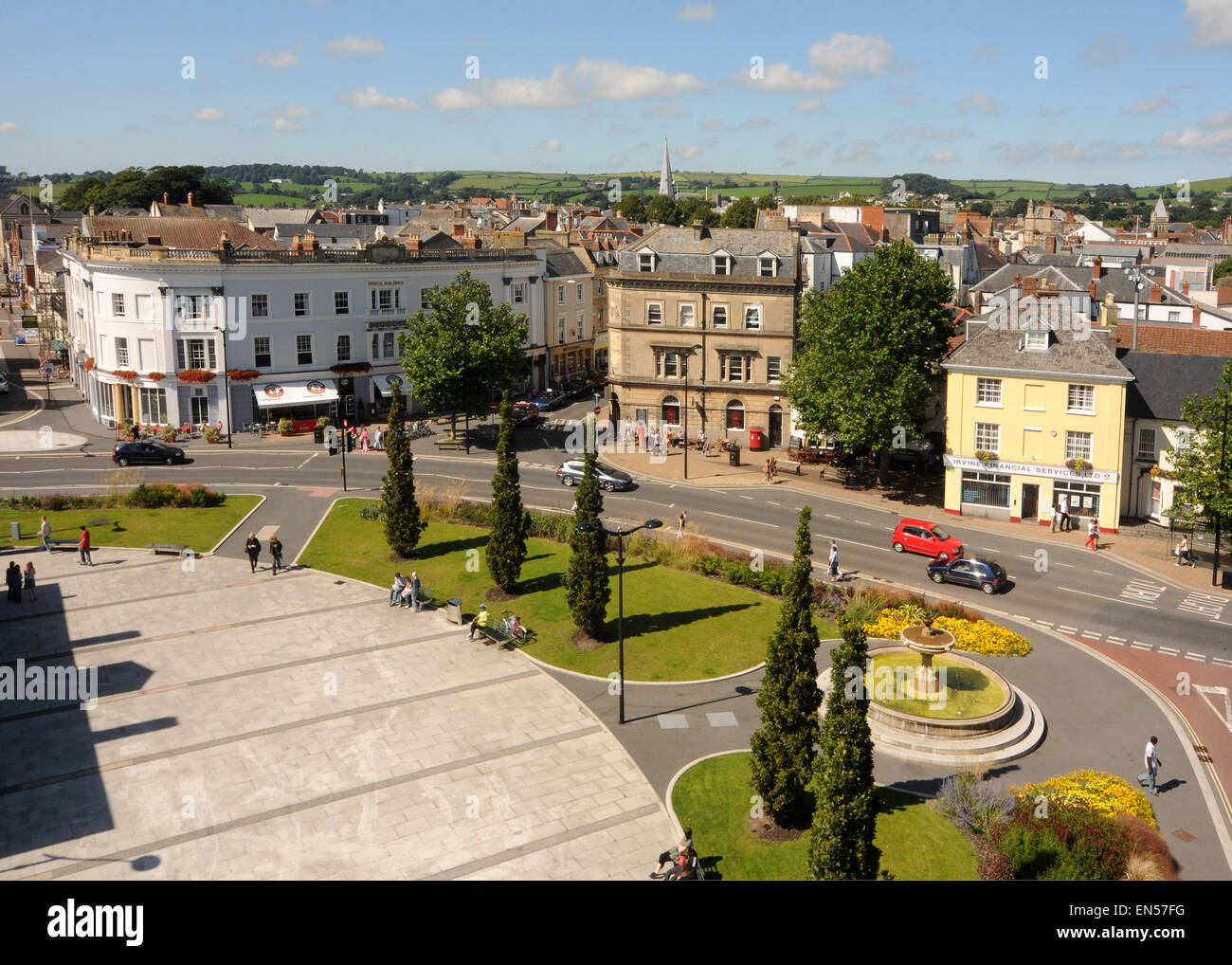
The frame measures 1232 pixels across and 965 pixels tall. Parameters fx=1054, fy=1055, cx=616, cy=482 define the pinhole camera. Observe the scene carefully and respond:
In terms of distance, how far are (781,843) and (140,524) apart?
119 ft

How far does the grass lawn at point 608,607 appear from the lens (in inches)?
1352

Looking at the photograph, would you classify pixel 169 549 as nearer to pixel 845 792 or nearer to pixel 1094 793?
pixel 845 792

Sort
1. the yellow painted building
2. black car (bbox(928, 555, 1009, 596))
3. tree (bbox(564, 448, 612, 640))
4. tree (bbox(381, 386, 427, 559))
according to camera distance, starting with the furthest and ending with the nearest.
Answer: the yellow painted building < tree (bbox(381, 386, 427, 559)) < black car (bbox(928, 555, 1009, 596)) < tree (bbox(564, 448, 612, 640))

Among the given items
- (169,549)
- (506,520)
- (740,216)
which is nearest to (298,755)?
(506,520)

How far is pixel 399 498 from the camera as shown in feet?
141

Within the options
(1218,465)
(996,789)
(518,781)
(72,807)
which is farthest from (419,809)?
(1218,465)

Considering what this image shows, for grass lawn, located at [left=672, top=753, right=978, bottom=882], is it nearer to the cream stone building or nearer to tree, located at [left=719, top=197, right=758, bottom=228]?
the cream stone building

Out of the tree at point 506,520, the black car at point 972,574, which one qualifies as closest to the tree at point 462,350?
the tree at point 506,520

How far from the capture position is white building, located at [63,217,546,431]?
65.9 m

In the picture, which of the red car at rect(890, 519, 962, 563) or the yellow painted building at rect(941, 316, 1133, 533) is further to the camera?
the yellow painted building at rect(941, 316, 1133, 533)

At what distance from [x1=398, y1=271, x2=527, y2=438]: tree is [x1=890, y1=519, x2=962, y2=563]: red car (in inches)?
1071

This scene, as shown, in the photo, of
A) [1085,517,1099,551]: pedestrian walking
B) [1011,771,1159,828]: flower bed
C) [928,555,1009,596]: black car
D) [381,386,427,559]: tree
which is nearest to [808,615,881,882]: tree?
[1011,771,1159,828]: flower bed
